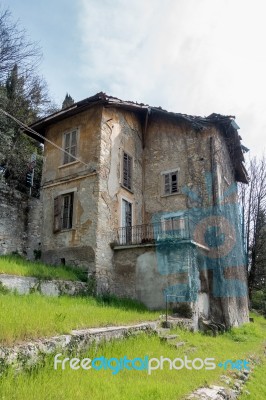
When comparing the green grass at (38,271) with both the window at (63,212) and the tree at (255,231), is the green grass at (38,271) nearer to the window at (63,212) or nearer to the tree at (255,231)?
the window at (63,212)

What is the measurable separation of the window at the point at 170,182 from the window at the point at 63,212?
182 inches

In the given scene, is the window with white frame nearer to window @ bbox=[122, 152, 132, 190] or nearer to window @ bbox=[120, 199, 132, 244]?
window @ bbox=[122, 152, 132, 190]

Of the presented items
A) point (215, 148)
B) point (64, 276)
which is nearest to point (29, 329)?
point (64, 276)

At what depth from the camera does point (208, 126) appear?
1590 centimetres

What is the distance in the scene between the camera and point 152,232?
1559cm

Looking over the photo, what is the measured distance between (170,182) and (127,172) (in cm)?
216

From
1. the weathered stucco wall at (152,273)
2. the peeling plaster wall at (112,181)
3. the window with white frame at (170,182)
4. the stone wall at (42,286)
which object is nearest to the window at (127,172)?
the peeling plaster wall at (112,181)

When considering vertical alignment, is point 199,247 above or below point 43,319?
above

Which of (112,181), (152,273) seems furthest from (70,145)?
(152,273)

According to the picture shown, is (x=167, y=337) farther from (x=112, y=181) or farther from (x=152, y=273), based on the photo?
(x=112, y=181)

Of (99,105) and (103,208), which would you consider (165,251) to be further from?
(99,105)

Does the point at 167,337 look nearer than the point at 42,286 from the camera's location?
Yes

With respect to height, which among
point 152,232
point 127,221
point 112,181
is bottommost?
point 152,232

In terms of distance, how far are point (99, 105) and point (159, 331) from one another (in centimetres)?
1014
